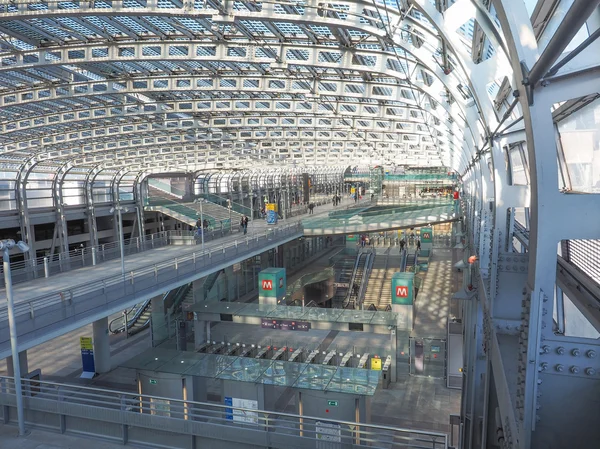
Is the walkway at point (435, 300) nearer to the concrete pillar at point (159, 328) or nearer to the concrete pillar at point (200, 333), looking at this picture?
the concrete pillar at point (200, 333)

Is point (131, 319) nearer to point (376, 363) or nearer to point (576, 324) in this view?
point (376, 363)

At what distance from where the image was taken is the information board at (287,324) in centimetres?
2061

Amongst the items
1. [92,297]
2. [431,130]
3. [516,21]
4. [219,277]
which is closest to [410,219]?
[431,130]

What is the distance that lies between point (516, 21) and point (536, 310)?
2272 mm

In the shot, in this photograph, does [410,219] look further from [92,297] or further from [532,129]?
[532,129]

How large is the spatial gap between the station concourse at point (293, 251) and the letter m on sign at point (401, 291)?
0.95ft

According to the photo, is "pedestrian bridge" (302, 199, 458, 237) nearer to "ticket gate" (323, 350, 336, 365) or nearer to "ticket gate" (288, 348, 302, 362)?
"ticket gate" (288, 348, 302, 362)

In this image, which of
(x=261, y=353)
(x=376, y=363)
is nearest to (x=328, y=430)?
(x=376, y=363)

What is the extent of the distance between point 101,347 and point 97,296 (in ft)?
24.1

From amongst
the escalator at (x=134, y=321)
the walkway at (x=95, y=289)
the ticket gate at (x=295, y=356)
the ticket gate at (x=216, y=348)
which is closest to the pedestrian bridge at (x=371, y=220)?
the walkway at (x=95, y=289)

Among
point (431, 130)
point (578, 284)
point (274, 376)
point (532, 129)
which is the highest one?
point (431, 130)

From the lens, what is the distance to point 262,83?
25156mm

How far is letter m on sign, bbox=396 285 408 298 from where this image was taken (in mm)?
22812

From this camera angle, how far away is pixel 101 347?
70.1 feet
